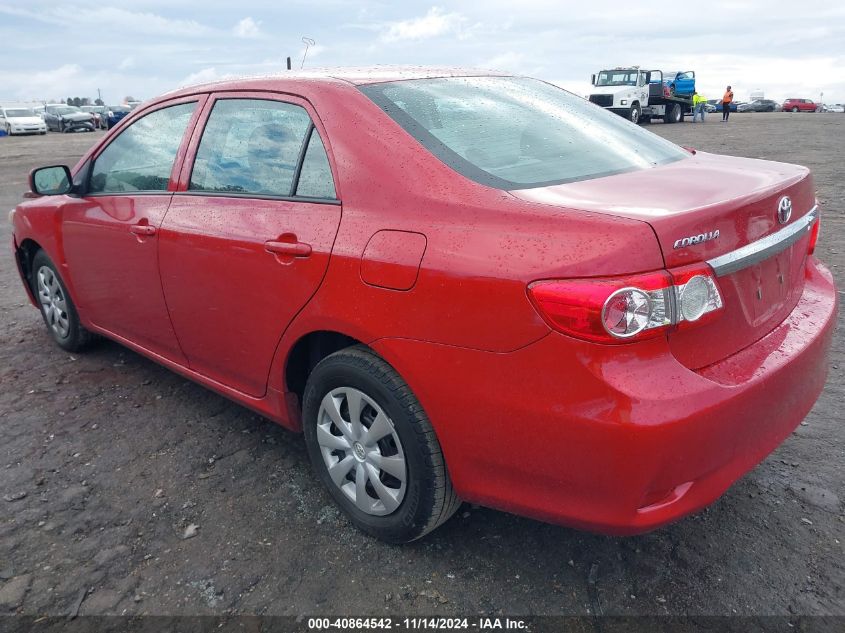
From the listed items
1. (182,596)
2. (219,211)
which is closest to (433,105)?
(219,211)

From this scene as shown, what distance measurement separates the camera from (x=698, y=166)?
8.41ft

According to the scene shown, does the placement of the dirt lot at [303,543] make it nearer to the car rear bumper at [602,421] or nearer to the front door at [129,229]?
the car rear bumper at [602,421]

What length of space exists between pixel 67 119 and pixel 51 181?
43.9 m

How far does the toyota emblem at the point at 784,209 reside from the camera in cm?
222

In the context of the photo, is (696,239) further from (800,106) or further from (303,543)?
(800,106)

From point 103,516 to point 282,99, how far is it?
6.05 feet

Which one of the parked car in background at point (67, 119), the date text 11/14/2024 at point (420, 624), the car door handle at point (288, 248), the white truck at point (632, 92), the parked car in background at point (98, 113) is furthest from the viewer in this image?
the parked car in background at point (98, 113)

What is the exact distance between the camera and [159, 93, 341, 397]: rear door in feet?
8.32

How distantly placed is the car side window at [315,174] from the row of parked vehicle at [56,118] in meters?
39.8

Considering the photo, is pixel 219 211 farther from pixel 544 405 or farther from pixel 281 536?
pixel 544 405

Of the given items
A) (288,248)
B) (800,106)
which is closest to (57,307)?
(288,248)

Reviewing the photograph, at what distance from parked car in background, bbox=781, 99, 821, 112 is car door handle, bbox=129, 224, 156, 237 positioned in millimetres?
72589

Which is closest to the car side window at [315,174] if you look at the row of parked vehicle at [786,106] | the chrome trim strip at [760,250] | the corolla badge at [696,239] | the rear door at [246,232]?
the rear door at [246,232]

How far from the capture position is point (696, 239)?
1.88 meters
